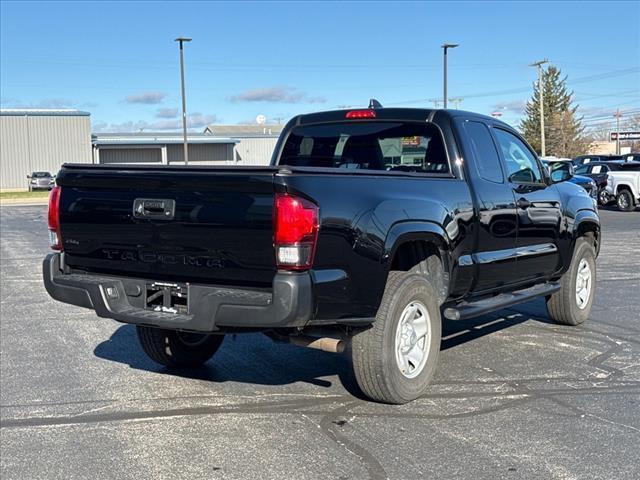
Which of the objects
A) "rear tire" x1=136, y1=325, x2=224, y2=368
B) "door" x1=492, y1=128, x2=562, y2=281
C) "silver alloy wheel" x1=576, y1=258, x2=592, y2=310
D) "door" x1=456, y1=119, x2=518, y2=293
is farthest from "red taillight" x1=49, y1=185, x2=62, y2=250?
"silver alloy wheel" x1=576, y1=258, x2=592, y2=310

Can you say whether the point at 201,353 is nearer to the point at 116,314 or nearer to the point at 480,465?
the point at 116,314

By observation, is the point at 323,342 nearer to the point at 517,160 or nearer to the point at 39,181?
the point at 517,160

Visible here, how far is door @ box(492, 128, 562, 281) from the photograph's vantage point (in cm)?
668

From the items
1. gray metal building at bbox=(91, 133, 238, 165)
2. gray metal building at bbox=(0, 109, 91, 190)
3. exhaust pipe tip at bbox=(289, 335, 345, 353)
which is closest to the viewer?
exhaust pipe tip at bbox=(289, 335, 345, 353)

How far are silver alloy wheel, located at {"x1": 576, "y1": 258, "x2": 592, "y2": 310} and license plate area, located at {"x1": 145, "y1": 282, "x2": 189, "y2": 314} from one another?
4.61 m

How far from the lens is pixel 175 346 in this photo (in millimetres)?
6148

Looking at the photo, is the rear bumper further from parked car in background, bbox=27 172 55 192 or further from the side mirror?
parked car in background, bbox=27 172 55 192

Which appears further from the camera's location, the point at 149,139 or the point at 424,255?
the point at 149,139

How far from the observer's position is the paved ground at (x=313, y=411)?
166 inches

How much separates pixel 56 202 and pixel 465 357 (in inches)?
140

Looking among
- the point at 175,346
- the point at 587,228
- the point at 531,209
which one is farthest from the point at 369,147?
the point at 587,228

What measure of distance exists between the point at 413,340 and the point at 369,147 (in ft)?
6.24

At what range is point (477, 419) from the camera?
4945 mm

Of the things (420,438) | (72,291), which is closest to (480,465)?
(420,438)
